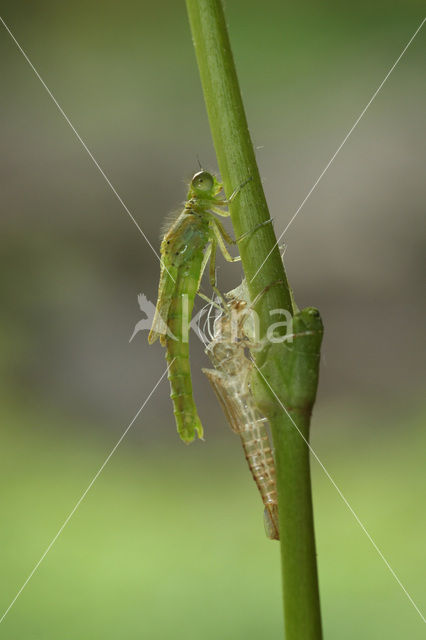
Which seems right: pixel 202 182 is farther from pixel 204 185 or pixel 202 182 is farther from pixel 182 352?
pixel 182 352

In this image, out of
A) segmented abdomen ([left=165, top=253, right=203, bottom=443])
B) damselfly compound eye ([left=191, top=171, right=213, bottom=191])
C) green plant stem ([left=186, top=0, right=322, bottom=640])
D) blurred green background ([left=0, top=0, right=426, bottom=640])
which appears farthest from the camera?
blurred green background ([left=0, top=0, right=426, bottom=640])

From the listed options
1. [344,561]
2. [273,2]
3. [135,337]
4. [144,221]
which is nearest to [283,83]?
[273,2]

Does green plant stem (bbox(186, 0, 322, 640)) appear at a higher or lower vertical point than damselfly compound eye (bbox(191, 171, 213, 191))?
lower

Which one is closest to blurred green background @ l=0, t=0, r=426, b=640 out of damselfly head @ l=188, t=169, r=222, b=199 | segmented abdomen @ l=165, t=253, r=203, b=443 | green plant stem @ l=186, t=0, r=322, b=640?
damselfly head @ l=188, t=169, r=222, b=199

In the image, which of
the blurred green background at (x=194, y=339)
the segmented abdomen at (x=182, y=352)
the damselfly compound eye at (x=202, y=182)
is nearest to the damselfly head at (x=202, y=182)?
the damselfly compound eye at (x=202, y=182)

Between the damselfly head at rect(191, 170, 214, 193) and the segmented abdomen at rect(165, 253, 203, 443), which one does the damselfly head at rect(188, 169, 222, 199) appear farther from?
the segmented abdomen at rect(165, 253, 203, 443)

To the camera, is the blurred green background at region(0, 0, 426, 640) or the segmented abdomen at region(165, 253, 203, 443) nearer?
the segmented abdomen at region(165, 253, 203, 443)

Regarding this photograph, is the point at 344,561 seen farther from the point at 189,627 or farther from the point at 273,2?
the point at 273,2

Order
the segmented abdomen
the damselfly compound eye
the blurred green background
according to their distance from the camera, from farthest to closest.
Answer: the blurred green background, the damselfly compound eye, the segmented abdomen
